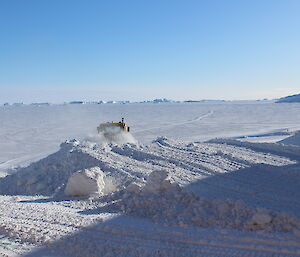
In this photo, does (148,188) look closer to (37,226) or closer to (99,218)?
(99,218)

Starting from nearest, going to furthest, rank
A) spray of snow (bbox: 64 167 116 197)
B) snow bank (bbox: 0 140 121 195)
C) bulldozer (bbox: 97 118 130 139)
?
1. spray of snow (bbox: 64 167 116 197)
2. snow bank (bbox: 0 140 121 195)
3. bulldozer (bbox: 97 118 130 139)

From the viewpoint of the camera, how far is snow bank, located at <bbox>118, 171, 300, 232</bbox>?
→ 4.79 meters

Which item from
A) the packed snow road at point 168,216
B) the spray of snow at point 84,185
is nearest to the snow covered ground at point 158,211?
the packed snow road at point 168,216

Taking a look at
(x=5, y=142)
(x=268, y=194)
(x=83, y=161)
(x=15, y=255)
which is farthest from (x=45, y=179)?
(x=5, y=142)

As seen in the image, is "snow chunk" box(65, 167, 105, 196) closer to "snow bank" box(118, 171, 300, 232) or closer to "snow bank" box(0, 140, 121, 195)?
"snow bank" box(0, 140, 121, 195)

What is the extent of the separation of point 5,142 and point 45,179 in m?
14.1

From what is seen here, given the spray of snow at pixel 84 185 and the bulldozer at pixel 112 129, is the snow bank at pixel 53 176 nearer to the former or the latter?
the spray of snow at pixel 84 185

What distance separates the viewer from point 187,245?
446 cm

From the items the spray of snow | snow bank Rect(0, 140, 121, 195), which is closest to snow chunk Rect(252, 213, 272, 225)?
the spray of snow

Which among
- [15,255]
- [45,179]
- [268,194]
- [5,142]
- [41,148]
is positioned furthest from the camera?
[5,142]

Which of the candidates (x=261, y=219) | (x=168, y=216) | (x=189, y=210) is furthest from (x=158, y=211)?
(x=261, y=219)

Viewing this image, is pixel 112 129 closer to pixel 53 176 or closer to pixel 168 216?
pixel 53 176

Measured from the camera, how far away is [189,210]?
523 cm

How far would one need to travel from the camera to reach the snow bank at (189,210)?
4.79 meters
